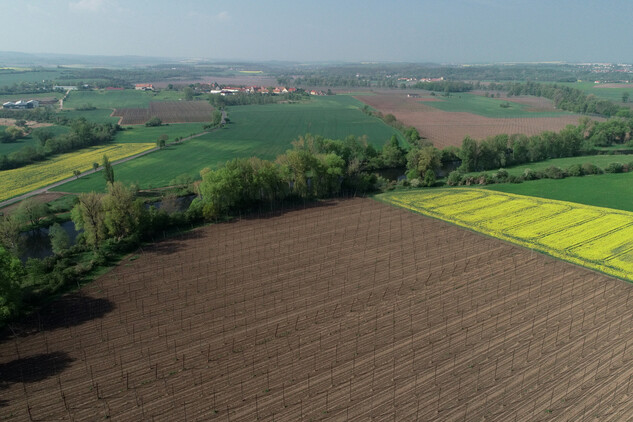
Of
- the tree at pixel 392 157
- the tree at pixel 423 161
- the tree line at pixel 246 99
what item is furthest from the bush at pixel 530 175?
the tree line at pixel 246 99

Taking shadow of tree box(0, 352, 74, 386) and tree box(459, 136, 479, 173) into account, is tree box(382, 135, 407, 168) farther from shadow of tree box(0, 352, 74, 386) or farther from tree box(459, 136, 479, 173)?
shadow of tree box(0, 352, 74, 386)

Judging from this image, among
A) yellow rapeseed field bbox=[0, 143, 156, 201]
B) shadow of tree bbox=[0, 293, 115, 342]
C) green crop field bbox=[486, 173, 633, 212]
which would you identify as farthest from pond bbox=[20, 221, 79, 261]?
green crop field bbox=[486, 173, 633, 212]

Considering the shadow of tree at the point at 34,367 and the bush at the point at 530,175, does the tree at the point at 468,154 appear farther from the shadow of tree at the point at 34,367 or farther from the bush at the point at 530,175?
the shadow of tree at the point at 34,367

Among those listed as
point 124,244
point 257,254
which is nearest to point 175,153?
point 124,244

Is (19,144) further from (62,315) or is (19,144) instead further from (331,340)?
(331,340)

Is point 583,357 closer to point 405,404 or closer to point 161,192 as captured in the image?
point 405,404

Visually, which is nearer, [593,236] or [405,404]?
[405,404]
